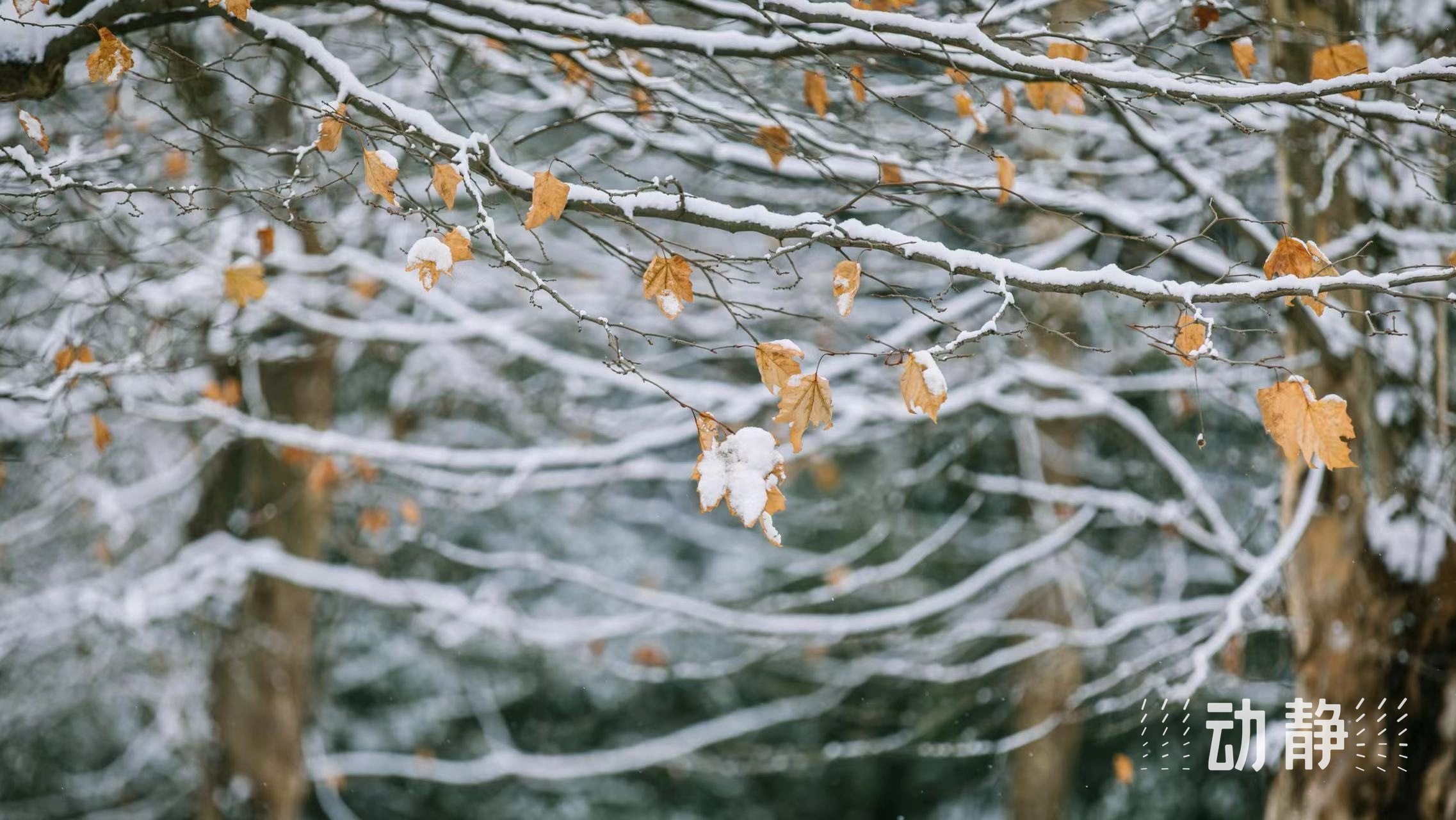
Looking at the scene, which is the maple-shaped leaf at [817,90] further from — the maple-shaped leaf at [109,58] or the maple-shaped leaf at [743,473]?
the maple-shaped leaf at [109,58]

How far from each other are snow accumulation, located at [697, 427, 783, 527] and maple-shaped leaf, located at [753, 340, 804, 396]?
12cm

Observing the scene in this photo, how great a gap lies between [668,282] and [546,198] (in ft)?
1.11

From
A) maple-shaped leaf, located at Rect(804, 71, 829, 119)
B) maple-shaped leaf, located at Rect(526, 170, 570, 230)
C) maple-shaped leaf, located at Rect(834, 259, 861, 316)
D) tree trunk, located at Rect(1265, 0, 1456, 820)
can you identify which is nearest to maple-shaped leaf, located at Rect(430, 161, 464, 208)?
maple-shaped leaf, located at Rect(526, 170, 570, 230)

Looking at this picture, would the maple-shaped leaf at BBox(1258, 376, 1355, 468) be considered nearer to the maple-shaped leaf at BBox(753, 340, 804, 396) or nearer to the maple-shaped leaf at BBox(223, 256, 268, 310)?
the maple-shaped leaf at BBox(753, 340, 804, 396)

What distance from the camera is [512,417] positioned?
6895 mm

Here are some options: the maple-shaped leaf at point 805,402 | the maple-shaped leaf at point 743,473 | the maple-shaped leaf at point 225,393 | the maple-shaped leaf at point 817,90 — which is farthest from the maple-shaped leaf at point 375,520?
the maple-shaped leaf at point 805,402

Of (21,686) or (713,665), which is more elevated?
(713,665)

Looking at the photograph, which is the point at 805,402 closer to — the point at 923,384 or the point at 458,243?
the point at 923,384

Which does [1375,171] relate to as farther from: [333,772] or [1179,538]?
[333,772]

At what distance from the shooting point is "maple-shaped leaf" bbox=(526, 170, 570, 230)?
6.23 feet

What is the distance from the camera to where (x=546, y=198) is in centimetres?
193

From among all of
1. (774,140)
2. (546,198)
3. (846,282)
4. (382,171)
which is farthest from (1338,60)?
(382,171)

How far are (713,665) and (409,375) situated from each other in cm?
298

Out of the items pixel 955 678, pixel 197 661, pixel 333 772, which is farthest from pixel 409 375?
pixel 955 678
